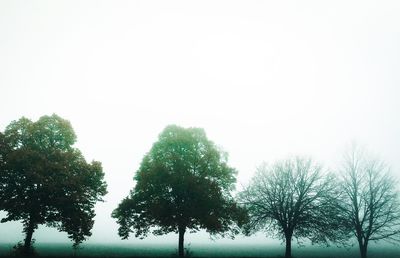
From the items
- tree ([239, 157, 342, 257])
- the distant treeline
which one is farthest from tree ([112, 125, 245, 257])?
tree ([239, 157, 342, 257])

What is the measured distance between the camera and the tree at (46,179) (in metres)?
25.2

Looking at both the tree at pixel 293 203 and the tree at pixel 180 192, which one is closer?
the tree at pixel 180 192

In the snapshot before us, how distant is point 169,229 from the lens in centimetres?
2756

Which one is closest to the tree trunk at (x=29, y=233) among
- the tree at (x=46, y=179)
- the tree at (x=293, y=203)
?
the tree at (x=46, y=179)

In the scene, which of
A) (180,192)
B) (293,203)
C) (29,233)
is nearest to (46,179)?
(29,233)

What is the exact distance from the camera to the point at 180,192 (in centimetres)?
2838

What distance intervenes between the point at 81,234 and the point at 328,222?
80.6 ft

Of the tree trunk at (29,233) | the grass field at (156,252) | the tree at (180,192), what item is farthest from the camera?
the grass field at (156,252)

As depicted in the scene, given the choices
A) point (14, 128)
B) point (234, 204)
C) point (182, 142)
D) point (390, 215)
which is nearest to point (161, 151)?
point (182, 142)

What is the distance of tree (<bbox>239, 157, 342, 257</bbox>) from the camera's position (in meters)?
32.2

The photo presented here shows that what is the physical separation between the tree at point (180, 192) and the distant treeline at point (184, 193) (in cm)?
9

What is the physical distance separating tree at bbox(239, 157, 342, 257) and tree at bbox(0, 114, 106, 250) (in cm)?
1657

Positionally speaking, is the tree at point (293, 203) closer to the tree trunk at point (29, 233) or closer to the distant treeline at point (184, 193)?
the distant treeline at point (184, 193)

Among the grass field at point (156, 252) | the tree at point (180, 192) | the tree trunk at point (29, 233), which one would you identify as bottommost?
the grass field at point (156, 252)
